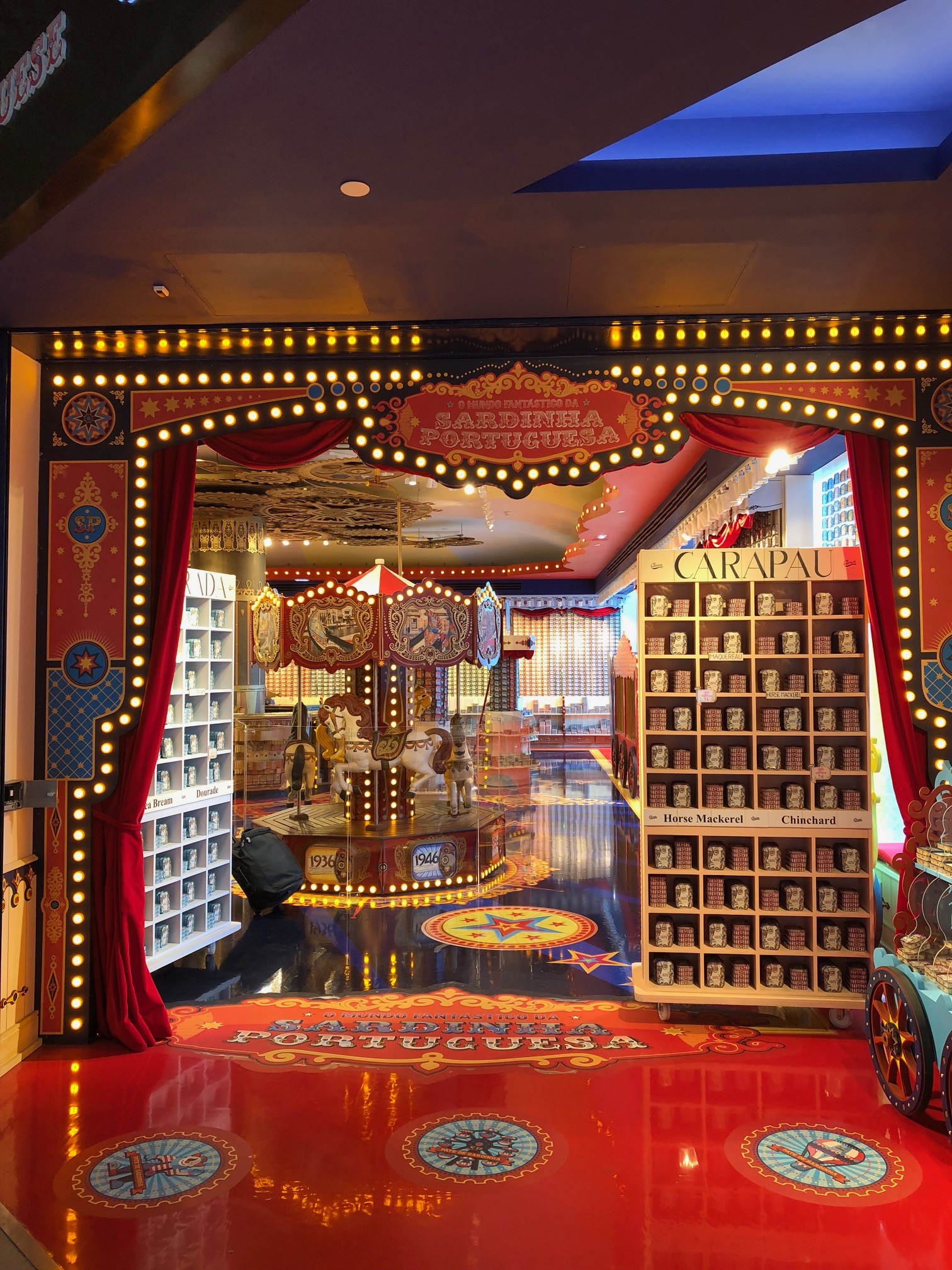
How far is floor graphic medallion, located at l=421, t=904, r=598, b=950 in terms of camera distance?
6117 mm

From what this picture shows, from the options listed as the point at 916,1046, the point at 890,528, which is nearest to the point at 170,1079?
the point at 916,1046

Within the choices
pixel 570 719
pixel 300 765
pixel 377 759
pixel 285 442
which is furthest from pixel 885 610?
pixel 570 719

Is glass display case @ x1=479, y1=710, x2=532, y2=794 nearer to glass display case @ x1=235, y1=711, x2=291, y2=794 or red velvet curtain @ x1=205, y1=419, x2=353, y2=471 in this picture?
glass display case @ x1=235, y1=711, x2=291, y2=794

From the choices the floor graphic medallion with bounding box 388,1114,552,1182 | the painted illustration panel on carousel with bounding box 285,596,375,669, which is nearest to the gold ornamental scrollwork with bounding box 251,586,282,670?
the painted illustration panel on carousel with bounding box 285,596,375,669

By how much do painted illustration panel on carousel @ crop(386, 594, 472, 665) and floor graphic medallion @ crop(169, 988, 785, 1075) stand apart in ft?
9.80

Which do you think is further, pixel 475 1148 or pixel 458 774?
pixel 458 774

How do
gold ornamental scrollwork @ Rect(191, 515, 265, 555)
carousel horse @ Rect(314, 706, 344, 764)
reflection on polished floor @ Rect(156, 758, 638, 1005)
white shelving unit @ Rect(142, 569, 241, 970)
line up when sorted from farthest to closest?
gold ornamental scrollwork @ Rect(191, 515, 265, 555)
carousel horse @ Rect(314, 706, 344, 764)
white shelving unit @ Rect(142, 569, 241, 970)
reflection on polished floor @ Rect(156, 758, 638, 1005)

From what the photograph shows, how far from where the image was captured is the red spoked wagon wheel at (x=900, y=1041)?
3.51 m

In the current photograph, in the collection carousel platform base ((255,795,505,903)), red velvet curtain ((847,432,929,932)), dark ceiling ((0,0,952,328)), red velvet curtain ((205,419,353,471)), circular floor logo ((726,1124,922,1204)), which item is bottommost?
circular floor logo ((726,1124,922,1204))

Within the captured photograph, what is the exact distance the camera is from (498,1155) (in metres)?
3.40

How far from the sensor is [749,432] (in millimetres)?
4711

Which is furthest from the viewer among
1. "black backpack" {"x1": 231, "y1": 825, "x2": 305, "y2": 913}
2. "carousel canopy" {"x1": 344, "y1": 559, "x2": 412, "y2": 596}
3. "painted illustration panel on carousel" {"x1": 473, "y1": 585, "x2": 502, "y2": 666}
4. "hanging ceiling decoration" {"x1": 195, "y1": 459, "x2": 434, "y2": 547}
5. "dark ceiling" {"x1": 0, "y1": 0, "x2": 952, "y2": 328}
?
"hanging ceiling decoration" {"x1": 195, "y1": 459, "x2": 434, "y2": 547}

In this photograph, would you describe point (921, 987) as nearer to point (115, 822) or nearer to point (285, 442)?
point (115, 822)

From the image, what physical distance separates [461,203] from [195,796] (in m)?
4.20
